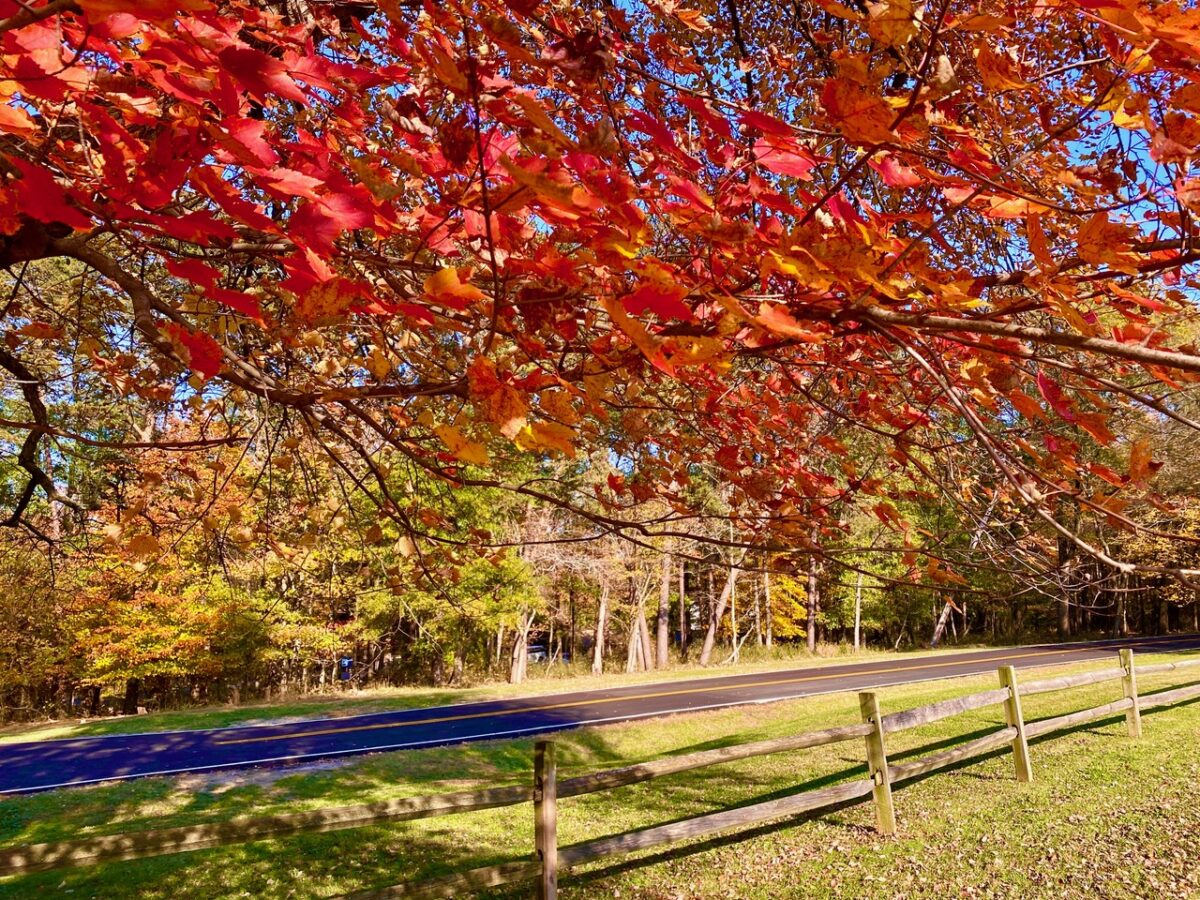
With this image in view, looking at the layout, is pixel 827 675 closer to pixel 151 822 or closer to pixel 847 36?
pixel 151 822

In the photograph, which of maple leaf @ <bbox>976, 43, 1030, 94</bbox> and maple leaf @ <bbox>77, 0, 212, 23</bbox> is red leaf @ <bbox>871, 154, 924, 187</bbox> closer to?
maple leaf @ <bbox>976, 43, 1030, 94</bbox>

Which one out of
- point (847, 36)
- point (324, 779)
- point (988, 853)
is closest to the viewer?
point (847, 36)

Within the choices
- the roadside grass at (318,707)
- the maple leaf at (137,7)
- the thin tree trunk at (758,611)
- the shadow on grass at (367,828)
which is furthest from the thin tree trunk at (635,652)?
the maple leaf at (137,7)

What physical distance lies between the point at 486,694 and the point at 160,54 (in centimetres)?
1467

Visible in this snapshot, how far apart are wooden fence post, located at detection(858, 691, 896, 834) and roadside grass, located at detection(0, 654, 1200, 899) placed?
0.46ft

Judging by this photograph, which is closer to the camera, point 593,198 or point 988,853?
point 593,198

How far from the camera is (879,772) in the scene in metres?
5.32

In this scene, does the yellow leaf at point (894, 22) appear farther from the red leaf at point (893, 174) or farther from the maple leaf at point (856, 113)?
the red leaf at point (893, 174)

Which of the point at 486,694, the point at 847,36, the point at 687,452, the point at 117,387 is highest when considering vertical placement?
the point at 847,36

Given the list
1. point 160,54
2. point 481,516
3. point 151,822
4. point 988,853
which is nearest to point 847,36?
point 160,54

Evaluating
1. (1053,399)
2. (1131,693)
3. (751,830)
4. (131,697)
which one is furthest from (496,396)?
(131,697)

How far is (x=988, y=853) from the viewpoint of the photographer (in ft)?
14.9

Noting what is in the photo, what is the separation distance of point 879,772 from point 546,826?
2739mm

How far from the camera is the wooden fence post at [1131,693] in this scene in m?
7.66
